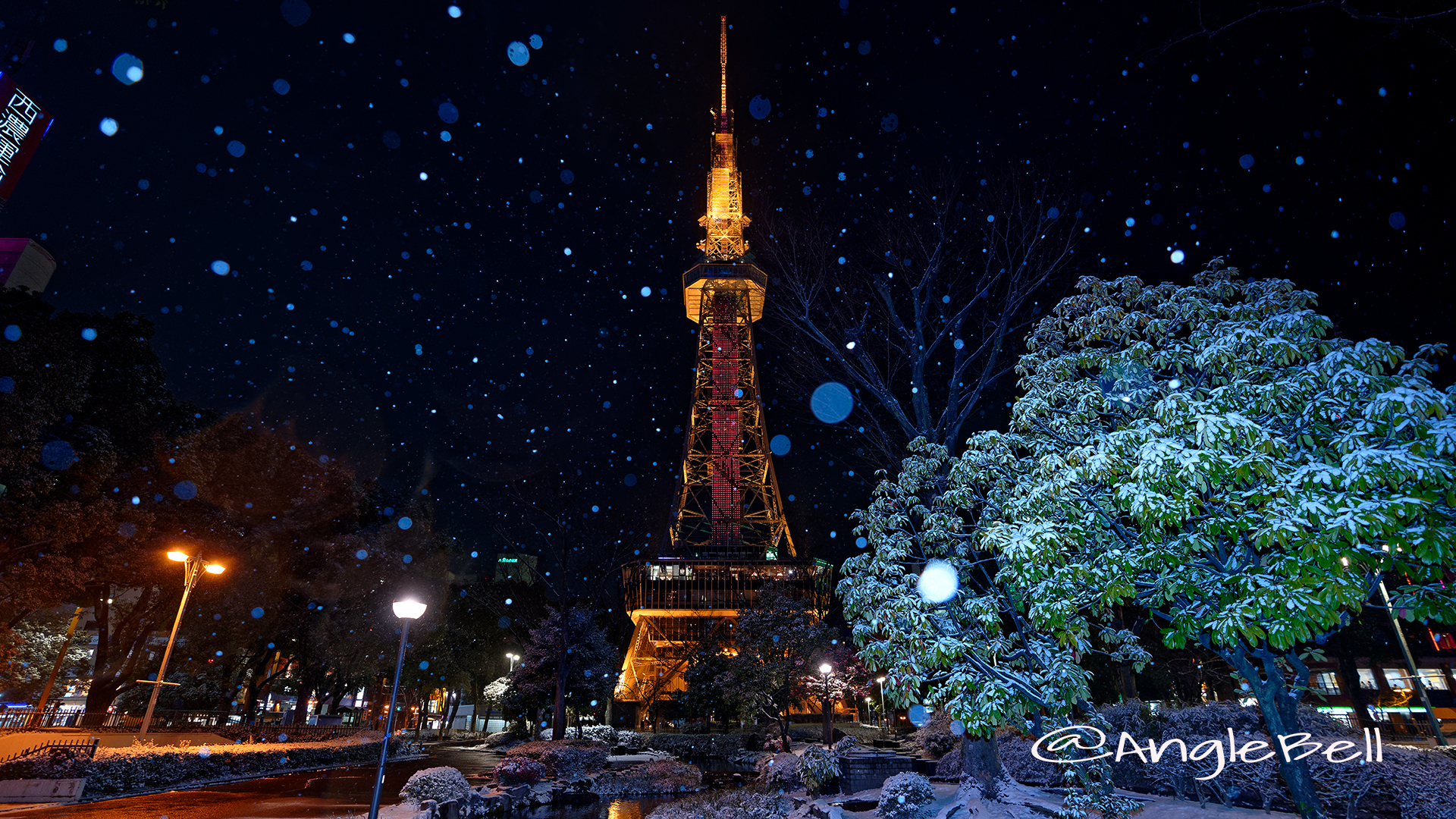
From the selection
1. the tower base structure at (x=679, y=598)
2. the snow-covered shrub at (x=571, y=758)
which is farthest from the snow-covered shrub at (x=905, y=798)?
the tower base structure at (x=679, y=598)

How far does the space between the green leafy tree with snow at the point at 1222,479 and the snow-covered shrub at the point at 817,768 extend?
686cm

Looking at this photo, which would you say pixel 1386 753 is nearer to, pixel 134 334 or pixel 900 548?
pixel 900 548

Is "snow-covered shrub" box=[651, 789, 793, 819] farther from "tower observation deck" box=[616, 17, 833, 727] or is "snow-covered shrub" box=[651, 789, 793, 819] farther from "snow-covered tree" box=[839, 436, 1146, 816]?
"tower observation deck" box=[616, 17, 833, 727]

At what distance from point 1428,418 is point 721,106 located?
70.1 metres

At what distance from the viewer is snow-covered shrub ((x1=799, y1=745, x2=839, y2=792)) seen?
13461 millimetres

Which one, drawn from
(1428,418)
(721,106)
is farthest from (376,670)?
(721,106)

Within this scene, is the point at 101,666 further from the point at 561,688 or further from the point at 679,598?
the point at 679,598

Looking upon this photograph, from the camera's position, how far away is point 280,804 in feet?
42.4

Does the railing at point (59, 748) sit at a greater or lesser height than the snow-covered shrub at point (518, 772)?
greater

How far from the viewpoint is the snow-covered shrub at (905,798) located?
10406mm

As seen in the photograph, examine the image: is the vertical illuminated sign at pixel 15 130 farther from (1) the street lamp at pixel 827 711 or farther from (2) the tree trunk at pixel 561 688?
(1) the street lamp at pixel 827 711

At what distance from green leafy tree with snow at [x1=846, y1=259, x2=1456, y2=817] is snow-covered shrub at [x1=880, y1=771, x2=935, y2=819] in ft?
13.4

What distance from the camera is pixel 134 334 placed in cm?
1653

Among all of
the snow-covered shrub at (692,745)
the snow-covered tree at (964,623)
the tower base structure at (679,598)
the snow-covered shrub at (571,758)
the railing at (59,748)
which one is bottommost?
the snow-covered shrub at (692,745)
